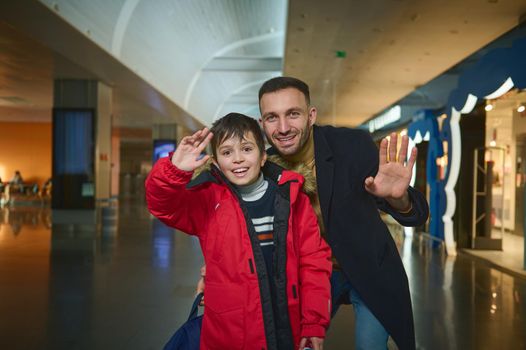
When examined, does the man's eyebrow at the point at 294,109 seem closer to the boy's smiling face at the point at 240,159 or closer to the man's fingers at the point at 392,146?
the boy's smiling face at the point at 240,159

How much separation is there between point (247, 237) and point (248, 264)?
0.39 feet

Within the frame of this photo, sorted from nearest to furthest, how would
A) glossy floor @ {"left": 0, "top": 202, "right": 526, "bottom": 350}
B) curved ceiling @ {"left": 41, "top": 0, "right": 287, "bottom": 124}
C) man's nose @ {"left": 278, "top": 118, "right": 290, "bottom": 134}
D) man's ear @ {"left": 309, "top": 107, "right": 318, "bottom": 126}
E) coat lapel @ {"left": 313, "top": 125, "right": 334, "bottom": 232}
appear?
coat lapel @ {"left": 313, "top": 125, "right": 334, "bottom": 232} → man's nose @ {"left": 278, "top": 118, "right": 290, "bottom": 134} → man's ear @ {"left": 309, "top": 107, "right": 318, "bottom": 126} → glossy floor @ {"left": 0, "top": 202, "right": 526, "bottom": 350} → curved ceiling @ {"left": 41, "top": 0, "right": 287, "bottom": 124}

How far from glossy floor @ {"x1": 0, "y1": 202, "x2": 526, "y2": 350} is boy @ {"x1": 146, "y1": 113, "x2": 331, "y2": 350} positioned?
217 centimetres

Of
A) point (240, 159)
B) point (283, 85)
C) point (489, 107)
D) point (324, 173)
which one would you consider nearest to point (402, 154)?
point (324, 173)

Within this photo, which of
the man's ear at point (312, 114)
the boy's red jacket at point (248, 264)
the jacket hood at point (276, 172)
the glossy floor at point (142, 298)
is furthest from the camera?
the glossy floor at point (142, 298)

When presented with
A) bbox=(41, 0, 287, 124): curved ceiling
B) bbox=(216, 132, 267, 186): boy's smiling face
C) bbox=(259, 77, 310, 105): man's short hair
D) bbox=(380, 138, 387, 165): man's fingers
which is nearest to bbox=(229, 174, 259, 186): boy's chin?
bbox=(216, 132, 267, 186): boy's smiling face

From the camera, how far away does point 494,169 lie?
33.5ft

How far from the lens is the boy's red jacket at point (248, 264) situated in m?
1.97

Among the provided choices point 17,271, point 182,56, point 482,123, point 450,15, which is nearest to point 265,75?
point 182,56

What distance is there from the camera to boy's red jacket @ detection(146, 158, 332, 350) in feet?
6.47

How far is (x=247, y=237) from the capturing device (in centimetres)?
204

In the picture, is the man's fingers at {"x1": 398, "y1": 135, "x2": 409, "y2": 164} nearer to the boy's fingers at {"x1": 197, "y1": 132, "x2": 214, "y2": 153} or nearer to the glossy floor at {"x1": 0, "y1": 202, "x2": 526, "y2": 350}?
the boy's fingers at {"x1": 197, "y1": 132, "x2": 214, "y2": 153}

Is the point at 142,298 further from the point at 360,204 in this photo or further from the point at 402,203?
the point at 402,203

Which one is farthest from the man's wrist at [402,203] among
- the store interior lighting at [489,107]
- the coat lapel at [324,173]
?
the store interior lighting at [489,107]
